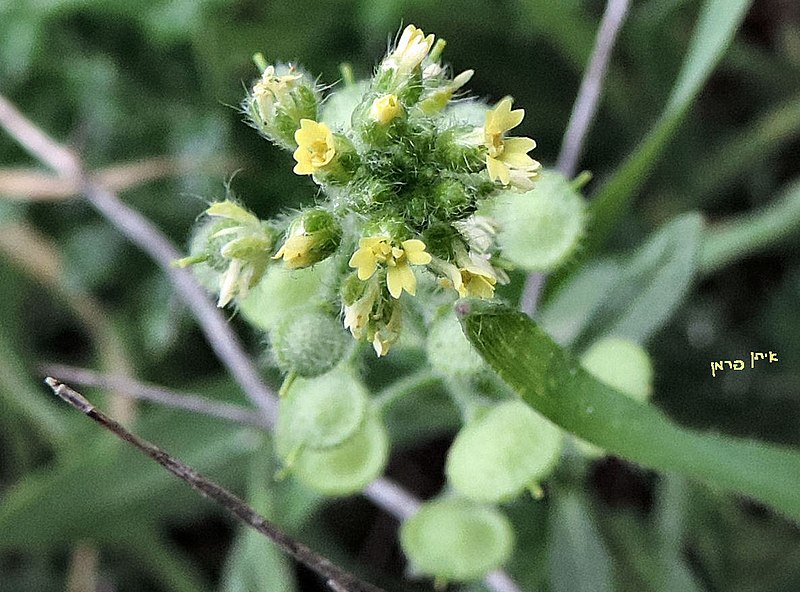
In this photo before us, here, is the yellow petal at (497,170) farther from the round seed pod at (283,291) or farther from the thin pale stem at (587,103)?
the thin pale stem at (587,103)

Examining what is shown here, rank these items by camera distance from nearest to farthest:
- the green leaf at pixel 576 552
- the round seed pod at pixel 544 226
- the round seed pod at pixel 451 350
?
the round seed pod at pixel 451 350 < the round seed pod at pixel 544 226 < the green leaf at pixel 576 552

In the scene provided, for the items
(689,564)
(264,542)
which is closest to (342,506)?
(264,542)

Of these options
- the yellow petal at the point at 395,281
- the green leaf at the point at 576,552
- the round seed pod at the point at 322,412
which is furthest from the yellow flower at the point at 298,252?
the green leaf at the point at 576,552

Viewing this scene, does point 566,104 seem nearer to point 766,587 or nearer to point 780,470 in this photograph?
point 766,587

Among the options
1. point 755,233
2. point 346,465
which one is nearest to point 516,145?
point 346,465

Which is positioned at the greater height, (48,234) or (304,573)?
(48,234)

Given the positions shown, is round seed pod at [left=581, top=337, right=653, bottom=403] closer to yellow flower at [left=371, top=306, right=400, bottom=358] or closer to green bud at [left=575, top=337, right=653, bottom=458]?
green bud at [left=575, top=337, right=653, bottom=458]

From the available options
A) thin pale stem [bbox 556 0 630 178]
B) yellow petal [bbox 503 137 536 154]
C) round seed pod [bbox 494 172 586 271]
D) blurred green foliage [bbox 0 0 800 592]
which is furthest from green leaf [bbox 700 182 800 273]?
yellow petal [bbox 503 137 536 154]
